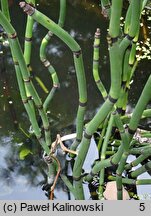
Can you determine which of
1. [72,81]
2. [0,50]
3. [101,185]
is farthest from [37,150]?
[0,50]

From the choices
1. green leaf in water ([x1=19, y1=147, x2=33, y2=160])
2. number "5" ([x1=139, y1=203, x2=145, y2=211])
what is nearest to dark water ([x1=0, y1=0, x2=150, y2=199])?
green leaf in water ([x1=19, y1=147, x2=33, y2=160])

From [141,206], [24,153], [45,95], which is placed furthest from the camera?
[45,95]

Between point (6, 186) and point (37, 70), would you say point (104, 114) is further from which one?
point (37, 70)

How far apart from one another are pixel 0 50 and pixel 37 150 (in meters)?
0.89

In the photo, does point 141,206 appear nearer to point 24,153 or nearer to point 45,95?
point 24,153

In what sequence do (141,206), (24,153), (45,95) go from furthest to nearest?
(45,95) → (24,153) → (141,206)

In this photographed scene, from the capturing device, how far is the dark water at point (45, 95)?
5.16ft

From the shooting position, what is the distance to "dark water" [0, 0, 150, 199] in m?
1.57

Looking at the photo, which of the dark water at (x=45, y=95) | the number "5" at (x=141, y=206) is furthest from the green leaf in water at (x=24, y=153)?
the number "5" at (x=141, y=206)

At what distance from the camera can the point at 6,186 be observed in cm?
154

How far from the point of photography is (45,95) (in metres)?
1.98

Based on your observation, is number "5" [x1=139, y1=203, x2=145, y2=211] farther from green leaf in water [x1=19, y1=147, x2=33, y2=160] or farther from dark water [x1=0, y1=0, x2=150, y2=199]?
green leaf in water [x1=19, y1=147, x2=33, y2=160]

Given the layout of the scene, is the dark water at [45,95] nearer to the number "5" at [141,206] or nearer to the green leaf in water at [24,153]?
the green leaf in water at [24,153]

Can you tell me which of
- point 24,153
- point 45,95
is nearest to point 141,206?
point 24,153
